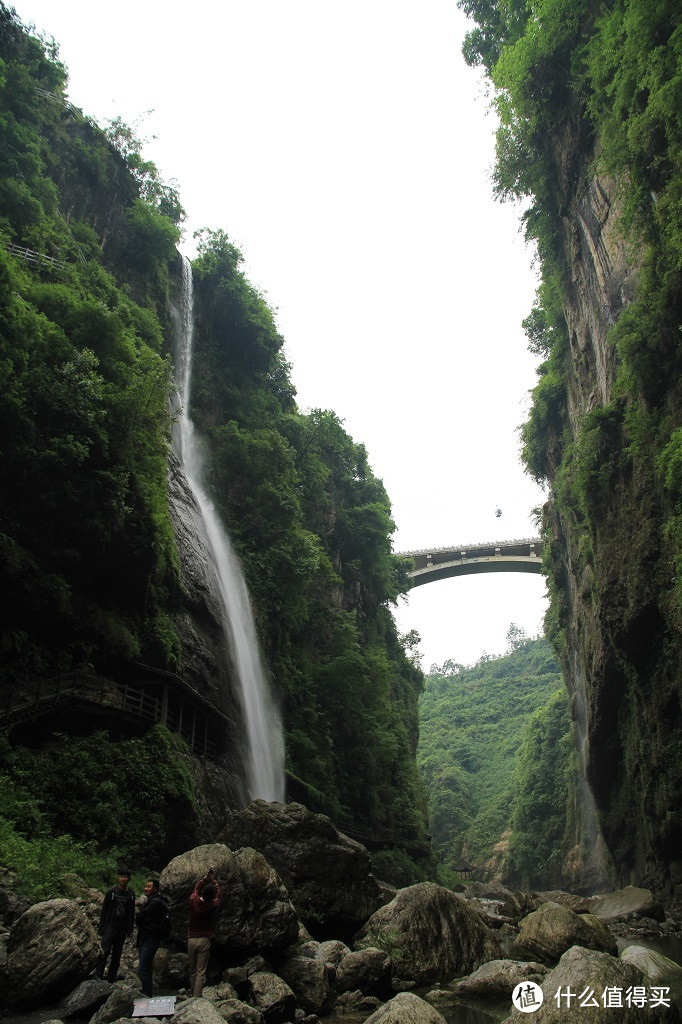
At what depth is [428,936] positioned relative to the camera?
29.6 ft

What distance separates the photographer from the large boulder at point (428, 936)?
8.58 m

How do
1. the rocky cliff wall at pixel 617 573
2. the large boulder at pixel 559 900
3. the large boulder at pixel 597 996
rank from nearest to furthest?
1. the large boulder at pixel 597 996
2. the large boulder at pixel 559 900
3. the rocky cliff wall at pixel 617 573

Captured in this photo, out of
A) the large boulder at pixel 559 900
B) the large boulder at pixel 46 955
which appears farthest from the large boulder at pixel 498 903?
the large boulder at pixel 46 955

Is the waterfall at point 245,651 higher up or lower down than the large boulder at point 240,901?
higher up

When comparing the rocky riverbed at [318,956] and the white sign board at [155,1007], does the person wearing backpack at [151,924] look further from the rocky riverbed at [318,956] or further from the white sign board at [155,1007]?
the white sign board at [155,1007]

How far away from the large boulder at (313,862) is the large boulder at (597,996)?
5.54m

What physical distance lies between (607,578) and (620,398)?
4.99m

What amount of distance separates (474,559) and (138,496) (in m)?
40.4

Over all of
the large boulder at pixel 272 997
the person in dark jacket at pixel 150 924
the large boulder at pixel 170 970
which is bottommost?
the large boulder at pixel 272 997

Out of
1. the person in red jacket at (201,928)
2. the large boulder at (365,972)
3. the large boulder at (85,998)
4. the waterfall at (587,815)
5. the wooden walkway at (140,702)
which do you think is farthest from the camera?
the waterfall at (587,815)

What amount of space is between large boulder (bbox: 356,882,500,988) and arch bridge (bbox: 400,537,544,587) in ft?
136

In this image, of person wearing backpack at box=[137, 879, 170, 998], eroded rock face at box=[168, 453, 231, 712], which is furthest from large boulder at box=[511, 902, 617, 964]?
eroded rock face at box=[168, 453, 231, 712]

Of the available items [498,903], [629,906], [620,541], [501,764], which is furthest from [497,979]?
[501,764]

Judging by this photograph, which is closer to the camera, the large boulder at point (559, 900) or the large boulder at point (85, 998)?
the large boulder at point (85, 998)
